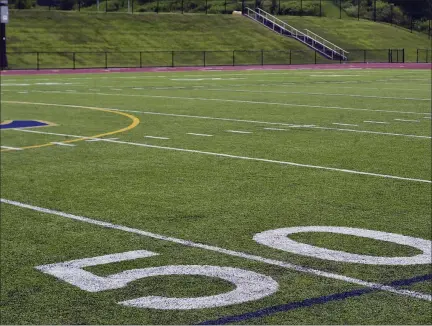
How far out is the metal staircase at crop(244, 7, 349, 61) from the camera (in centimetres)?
7212

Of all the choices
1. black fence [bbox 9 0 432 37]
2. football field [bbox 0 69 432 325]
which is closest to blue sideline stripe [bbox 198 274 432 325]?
football field [bbox 0 69 432 325]

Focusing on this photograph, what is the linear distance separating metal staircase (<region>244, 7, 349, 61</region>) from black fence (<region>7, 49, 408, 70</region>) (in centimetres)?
100

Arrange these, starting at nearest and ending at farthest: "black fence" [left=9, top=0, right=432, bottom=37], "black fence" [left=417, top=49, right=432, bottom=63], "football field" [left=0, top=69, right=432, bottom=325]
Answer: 1. "football field" [left=0, top=69, right=432, bottom=325]
2. "black fence" [left=417, top=49, right=432, bottom=63]
3. "black fence" [left=9, top=0, right=432, bottom=37]

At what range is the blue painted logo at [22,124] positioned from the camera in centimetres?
1750

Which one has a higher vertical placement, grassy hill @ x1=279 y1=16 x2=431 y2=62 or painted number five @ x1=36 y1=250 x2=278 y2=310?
grassy hill @ x1=279 y1=16 x2=431 y2=62

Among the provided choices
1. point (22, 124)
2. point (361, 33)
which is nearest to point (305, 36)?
point (361, 33)

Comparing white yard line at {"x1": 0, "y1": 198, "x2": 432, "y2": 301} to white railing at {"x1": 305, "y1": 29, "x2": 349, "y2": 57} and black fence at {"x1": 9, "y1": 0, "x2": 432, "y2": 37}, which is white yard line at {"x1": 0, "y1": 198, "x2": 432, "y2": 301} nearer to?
white railing at {"x1": 305, "y1": 29, "x2": 349, "y2": 57}

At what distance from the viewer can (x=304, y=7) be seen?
323 ft

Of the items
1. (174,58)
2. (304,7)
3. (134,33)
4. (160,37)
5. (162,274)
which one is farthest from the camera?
(304,7)

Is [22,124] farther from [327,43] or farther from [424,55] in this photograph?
[424,55]

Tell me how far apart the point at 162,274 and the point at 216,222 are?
1.90 meters

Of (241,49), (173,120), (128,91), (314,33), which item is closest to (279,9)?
(314,33)

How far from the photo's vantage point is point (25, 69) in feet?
177

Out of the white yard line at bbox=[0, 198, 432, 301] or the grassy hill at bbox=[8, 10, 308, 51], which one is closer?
the white yard line at bbox=[0, 198, 432, 301]
